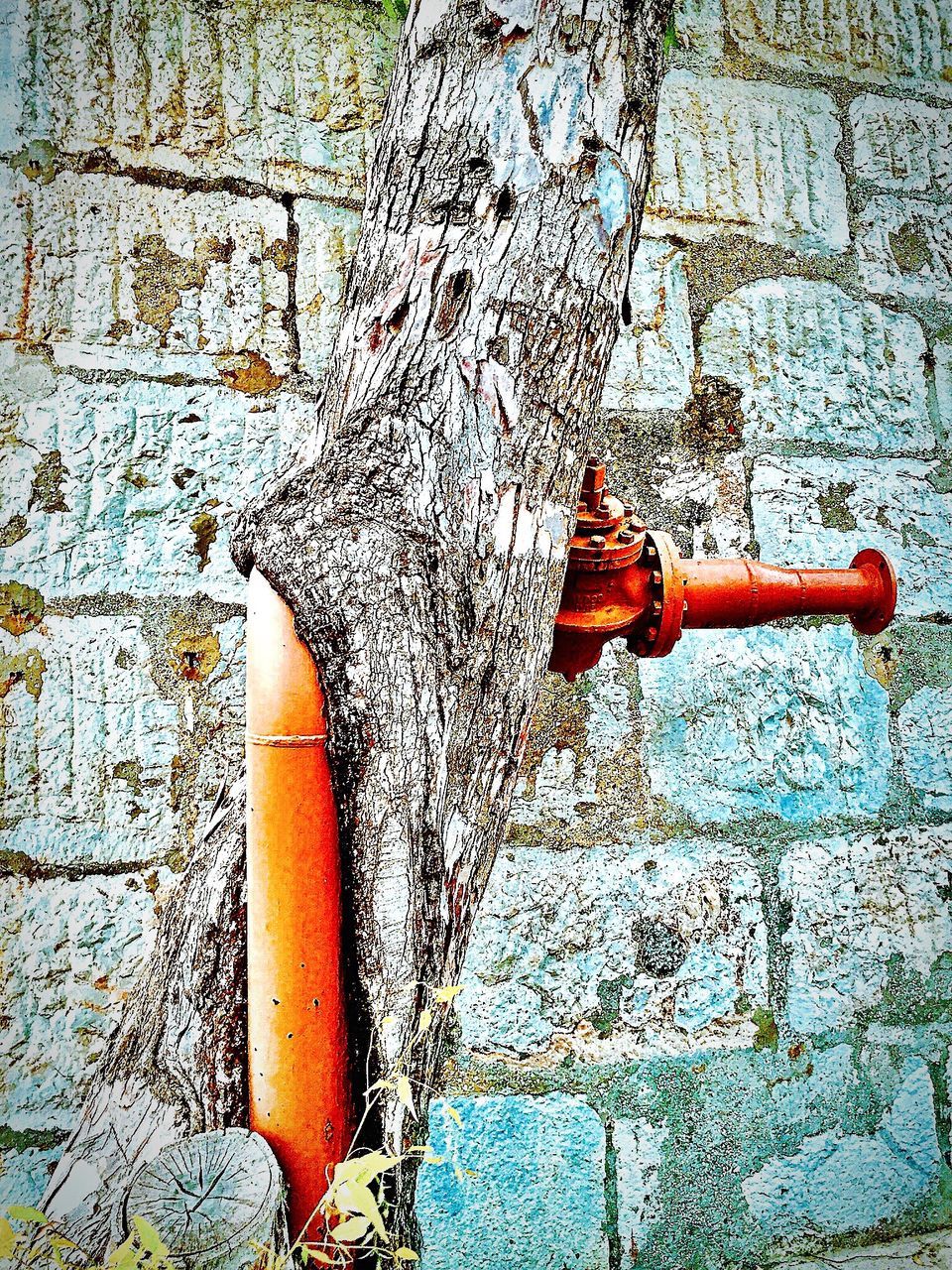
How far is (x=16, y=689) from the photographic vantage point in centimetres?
149

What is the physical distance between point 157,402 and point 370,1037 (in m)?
1.08

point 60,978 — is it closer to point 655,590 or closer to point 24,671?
point 24,671

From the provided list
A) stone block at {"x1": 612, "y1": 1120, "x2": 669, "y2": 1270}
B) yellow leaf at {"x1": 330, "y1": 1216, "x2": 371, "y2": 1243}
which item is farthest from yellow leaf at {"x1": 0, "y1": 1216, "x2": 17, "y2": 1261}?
stone block at {"x1": 612, "y1": 1120, "x2": 669, "y2": 1270}

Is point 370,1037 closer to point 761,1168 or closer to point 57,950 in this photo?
point 57,950

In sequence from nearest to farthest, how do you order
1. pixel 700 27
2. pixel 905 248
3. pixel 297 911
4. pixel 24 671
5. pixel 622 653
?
pixel 297 911 < pixel 24 671 < pixel 622 653 < pixel 700 27 < pixel 905 248

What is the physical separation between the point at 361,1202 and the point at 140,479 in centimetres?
114

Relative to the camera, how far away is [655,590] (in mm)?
1259

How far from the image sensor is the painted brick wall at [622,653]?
1523mm

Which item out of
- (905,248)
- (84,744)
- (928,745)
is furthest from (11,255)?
(928,745)

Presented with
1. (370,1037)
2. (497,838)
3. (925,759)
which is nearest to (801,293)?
(925,759)

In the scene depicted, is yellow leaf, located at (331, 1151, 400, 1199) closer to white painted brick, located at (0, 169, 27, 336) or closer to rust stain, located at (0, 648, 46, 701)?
rust stain, located at (0, 648, 46, 701)

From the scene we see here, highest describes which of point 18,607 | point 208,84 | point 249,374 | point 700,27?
point 700,27

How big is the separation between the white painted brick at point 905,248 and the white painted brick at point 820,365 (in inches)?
2.7

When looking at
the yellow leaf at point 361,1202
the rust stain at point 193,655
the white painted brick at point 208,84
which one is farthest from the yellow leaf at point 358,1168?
the white painted brick at point 208,84
